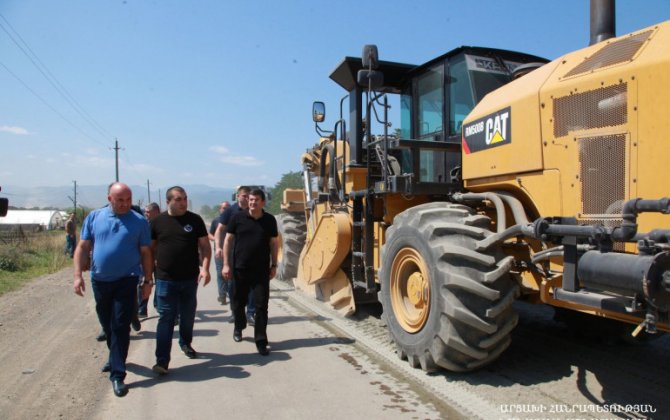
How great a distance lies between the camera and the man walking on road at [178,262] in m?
4.41

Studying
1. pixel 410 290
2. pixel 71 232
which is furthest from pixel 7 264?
pixel 410 290

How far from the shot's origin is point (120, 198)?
4094 mm

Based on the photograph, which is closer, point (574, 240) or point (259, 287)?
point (574, 240)

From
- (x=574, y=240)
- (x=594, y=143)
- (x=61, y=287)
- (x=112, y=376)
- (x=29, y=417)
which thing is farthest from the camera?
(x=61, y=287)

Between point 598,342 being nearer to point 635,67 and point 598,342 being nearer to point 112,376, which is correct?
point 635,67

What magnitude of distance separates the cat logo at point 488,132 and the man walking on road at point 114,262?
9.77 feet

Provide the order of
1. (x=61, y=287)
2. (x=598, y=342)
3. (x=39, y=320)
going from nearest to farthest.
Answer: (x=598, y=342), (x=39, y=320), (x=61, y=287)

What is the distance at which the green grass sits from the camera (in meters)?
10.8

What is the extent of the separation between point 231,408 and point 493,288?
2069 mm

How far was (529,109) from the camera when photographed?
359 cm

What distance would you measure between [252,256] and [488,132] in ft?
8.63

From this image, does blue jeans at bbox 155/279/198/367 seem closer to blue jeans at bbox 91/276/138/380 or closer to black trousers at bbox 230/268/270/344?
blue jeans at bbox 91/276/138/380

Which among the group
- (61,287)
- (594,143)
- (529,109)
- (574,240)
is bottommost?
(61,287)

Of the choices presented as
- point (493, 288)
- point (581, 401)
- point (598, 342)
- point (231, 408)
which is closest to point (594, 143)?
point (493, 288)
